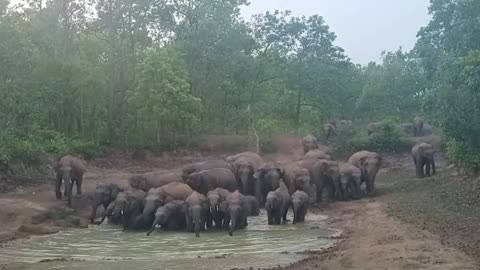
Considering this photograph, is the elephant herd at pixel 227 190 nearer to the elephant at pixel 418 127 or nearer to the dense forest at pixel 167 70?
the dense forest at pixel 167 70

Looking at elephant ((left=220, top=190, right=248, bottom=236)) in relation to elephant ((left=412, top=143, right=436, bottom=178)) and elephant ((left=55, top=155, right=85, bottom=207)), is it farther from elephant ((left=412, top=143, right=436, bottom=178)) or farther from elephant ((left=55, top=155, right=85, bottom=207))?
elephant ((left=412, top=143, right=436, bottom=178))

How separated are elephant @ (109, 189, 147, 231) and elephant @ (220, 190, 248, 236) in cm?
286

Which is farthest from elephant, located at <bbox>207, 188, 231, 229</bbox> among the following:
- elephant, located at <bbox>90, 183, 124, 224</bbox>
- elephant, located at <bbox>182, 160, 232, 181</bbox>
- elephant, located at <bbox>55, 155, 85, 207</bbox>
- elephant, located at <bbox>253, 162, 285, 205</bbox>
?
elephant, located at <bbox>55, 155, 85, 207</bbox>

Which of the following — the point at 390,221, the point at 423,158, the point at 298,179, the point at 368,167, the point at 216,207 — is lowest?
the point at 390,221

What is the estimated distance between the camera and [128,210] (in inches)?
923

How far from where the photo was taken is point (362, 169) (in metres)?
31.7

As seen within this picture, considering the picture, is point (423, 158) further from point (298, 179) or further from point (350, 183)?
point (298, 179)

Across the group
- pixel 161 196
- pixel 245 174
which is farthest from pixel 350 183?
pixel 161 196

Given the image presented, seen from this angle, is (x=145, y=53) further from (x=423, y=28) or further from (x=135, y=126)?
(x=423, y=28)

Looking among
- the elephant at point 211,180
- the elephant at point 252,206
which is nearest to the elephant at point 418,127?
the elephant at point 211,180

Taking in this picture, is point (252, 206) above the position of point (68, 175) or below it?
below

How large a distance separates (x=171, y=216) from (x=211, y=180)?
552 cm

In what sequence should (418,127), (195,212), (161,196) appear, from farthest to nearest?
(418,127)
(161,196)
(195,212)

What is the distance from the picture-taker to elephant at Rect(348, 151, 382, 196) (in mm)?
30828
